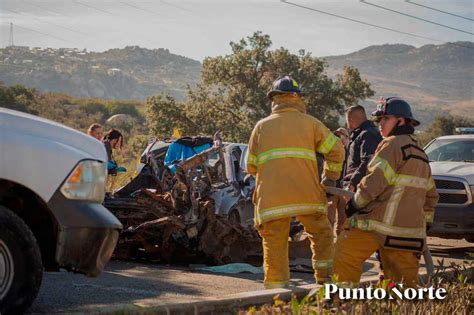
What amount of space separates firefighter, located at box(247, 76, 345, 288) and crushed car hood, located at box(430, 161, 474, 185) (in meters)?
6.88

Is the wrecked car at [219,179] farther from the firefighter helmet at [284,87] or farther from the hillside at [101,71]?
the hillside at [101,71]

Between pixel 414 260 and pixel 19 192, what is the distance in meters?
3.11

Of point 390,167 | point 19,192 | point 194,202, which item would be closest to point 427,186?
point 390,167

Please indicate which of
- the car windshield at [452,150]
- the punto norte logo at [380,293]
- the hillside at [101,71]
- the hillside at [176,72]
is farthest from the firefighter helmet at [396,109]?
the hillside at [176,72]

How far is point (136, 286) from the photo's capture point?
381 inches

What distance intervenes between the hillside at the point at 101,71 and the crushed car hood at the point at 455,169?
4009 inches

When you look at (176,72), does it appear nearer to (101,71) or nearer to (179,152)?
(101,71)

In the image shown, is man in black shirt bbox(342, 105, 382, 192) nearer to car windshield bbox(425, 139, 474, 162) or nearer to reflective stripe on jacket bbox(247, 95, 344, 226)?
reflective stripe on jacket bbox(247, 95, 344, 226)

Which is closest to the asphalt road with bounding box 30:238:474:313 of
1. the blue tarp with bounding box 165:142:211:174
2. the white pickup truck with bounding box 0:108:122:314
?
the white pickup truck with bounding box 0:108:122:314

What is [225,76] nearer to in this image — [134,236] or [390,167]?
[134,236]

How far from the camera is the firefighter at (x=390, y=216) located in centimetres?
784

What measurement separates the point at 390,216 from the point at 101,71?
155m

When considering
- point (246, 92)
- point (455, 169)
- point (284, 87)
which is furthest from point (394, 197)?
point (246, 92)

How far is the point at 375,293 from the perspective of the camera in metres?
6.99
